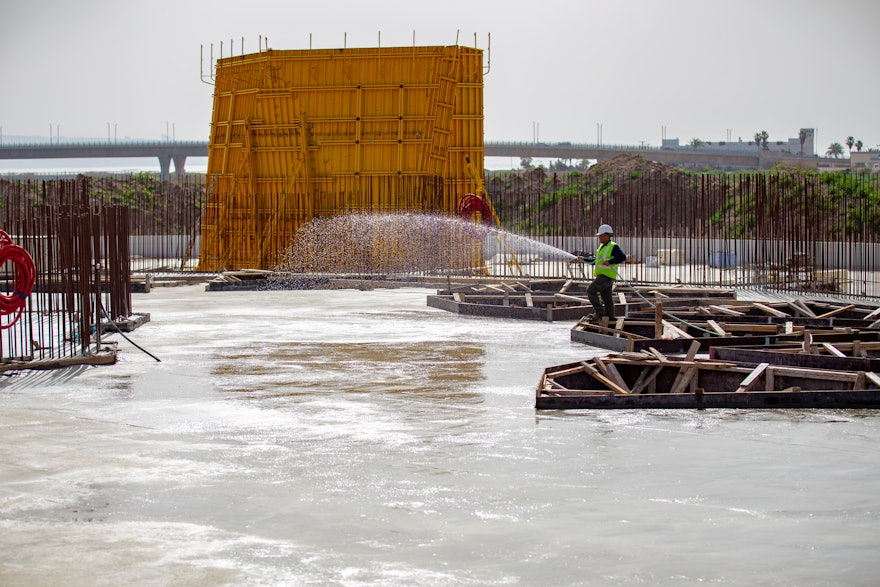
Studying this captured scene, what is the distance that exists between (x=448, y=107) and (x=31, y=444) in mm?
27946

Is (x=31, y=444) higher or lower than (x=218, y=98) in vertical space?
lower

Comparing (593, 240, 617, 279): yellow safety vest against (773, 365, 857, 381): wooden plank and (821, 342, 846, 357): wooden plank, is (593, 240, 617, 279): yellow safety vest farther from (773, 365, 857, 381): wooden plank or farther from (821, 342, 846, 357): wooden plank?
(773, 365, 857, 381): wooden plank

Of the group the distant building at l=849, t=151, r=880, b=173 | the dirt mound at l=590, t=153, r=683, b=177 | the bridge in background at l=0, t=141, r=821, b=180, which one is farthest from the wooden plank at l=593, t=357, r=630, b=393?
the distant building at l=849, t=151, r=880, b=173

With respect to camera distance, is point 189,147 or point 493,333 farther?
point 189,147

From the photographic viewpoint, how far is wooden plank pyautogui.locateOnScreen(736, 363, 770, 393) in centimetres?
1225

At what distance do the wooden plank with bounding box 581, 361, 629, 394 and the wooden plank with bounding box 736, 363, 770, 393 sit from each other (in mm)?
1183

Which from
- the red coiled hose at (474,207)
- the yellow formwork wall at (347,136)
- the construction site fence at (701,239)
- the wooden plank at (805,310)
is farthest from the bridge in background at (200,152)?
the wooden plank at (805,310)

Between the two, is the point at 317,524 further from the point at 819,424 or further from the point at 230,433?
the point at 819,424

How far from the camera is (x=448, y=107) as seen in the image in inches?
1457

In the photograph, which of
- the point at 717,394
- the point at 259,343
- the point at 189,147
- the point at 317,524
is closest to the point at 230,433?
the point at 317,524

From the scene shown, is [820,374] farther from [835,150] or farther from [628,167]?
[835,150]

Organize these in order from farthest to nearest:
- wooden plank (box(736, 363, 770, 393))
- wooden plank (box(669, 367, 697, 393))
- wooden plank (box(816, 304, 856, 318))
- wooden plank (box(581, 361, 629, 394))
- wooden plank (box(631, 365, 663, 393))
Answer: wooden plank (box(816, 304, 856, 318)) → wooden plank (box(631, 365, 663, 393)) → wooden plank (box(669, 367, 697, 393)) → wooden plank (box(581, 361, 629, 394)) → wooden plank (box(736, 363, 770, 393))

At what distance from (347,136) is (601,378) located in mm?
25851

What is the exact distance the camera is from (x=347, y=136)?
37.4m
